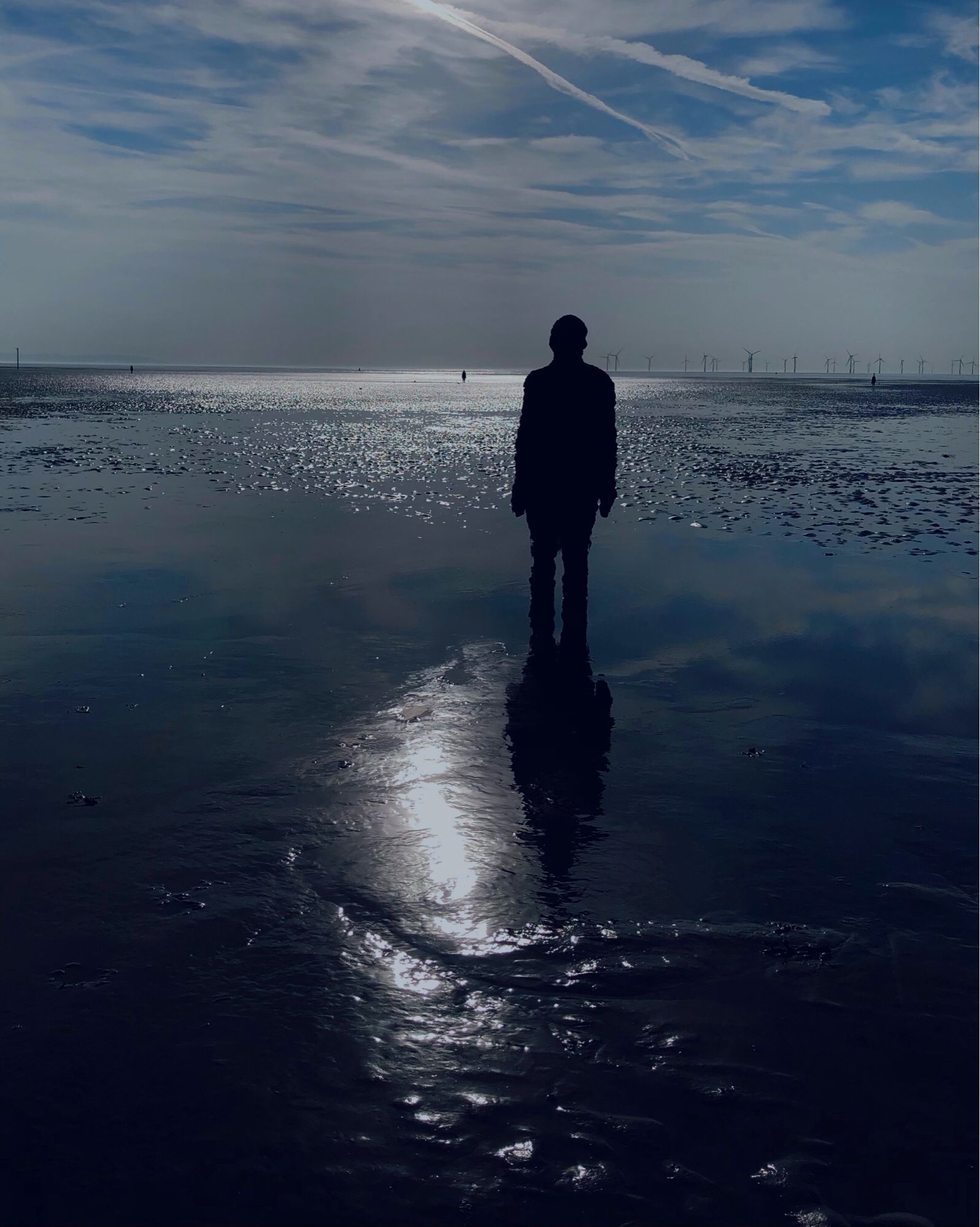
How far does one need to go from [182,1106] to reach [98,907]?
152 cm

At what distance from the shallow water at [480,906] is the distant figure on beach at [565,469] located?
1.74 ft

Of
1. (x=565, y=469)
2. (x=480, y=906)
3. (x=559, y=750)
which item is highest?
(x=565, y=469)

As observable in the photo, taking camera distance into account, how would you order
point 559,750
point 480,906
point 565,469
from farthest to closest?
point 565,469 < point 559,750 < point 480,906

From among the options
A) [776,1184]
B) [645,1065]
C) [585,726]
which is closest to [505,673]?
[585,726]

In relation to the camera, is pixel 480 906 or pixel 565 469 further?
pixel 565 469

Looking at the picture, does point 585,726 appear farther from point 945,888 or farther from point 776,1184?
point 776,1184

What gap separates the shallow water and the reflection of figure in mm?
32

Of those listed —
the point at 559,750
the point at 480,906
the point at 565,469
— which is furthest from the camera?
the point at 565,469

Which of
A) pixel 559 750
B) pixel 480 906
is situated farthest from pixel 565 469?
pixel 480 906

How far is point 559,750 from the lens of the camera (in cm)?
689

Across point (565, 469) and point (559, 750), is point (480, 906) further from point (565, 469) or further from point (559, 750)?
point (565, 469)

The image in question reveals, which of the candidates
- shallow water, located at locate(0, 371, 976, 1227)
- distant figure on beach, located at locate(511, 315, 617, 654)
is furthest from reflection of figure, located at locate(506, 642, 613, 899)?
distant figure on beach, located at locate(511, 315, 617, 654)

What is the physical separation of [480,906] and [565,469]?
5.57 m

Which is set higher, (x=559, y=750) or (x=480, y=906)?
(x=559, y=750)
